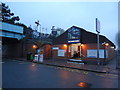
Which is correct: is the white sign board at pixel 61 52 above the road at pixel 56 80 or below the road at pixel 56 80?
above

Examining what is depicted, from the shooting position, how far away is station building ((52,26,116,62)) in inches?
487

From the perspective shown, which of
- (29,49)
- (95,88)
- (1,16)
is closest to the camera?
(95,88)

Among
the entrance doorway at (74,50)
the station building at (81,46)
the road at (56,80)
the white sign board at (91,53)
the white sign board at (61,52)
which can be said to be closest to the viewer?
the road at (56,80)

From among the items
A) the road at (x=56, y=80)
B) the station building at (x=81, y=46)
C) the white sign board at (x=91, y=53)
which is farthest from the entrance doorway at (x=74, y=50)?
the road at (x=56, y=80)

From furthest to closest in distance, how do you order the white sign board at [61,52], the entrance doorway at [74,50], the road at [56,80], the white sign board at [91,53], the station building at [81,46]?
1. the white sign board at [61,52]
2. the entrance doorway at [74,50]
3. the white sign board at [91,53]
4. the station building at [81,46]
5. the road at [56,80]

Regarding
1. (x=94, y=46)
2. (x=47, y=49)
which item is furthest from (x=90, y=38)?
(x=47, y=49)

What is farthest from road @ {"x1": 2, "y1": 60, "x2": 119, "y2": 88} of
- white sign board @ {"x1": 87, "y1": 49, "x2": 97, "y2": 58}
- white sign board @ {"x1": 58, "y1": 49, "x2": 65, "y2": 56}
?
white sign board @ {"x1": 58, "y1": 49, "x2": 65, "y2": 56}

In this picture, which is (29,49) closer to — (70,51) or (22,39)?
(22,39)

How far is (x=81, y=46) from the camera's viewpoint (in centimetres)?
1404

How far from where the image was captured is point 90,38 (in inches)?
520

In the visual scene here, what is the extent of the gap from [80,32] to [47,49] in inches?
329

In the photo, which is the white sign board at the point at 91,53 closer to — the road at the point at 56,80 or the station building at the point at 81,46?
the station building at the point at 81,46

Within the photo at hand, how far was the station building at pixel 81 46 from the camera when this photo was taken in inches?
487

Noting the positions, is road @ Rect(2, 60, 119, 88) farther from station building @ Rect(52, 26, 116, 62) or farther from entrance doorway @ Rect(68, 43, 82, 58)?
entrance doorway @ Rect(68, 43, 82, 58)
